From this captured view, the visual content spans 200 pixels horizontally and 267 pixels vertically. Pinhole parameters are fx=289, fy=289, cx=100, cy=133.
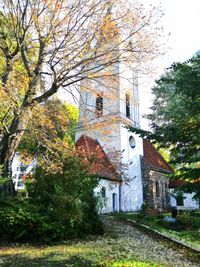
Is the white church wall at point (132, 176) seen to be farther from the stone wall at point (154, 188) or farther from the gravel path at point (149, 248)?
the gravel path at point (149, 248)

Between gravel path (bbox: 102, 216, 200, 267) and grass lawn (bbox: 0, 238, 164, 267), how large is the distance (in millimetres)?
484

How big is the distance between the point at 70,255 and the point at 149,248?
3271 mm

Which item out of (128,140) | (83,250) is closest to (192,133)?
(83,250)

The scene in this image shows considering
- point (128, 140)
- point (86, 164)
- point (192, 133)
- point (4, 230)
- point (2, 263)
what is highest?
point (128, 140)

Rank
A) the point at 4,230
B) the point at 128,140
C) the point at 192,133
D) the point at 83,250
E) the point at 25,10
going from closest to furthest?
the point at 83,250
the point at 4,230
the point at 25,10
the point at 192,133
the point at 128,140

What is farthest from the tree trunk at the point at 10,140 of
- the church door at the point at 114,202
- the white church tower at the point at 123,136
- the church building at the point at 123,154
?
the church door at the point at 114,202

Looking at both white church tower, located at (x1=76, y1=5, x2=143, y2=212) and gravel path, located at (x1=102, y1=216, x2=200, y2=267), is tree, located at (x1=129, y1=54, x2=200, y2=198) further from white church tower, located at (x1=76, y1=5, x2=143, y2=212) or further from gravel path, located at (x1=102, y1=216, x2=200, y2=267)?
white church tower, located at (x1=76, y1=5, x2=143, y2=212)

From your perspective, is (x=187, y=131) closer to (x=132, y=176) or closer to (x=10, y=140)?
(x=10, y=140)

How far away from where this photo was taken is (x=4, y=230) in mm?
10133

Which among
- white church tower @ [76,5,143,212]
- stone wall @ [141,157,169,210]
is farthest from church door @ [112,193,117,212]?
stone wall @ [141,157,169,210]

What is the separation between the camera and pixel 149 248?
10258 mm

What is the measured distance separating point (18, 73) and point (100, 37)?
16.9 ft

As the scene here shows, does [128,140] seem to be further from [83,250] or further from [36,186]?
[83,250]

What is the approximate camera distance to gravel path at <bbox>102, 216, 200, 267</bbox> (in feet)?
28.2
